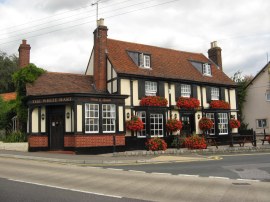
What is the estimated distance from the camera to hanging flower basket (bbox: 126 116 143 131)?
73.4ft

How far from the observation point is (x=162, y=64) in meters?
27.3

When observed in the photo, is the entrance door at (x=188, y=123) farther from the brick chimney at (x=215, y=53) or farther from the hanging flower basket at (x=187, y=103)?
the brick chimney at (x=215, y=53)

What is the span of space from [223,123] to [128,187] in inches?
805

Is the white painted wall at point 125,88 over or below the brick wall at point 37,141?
over

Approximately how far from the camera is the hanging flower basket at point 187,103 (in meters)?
25.8

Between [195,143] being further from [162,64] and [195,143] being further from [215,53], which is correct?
[215,53]

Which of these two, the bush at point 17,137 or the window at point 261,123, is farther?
the window at point 261,123

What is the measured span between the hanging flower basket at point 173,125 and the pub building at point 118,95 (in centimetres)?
51

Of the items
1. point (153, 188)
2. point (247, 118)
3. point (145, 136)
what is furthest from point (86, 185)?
point (247, 118)

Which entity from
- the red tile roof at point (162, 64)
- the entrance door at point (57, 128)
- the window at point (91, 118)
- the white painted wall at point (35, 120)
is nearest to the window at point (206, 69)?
the red tile roof at point (162, 64)

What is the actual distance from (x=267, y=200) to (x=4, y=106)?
1144 inches

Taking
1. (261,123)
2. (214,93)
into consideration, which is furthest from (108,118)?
(261,123)

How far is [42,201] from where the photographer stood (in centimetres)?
753

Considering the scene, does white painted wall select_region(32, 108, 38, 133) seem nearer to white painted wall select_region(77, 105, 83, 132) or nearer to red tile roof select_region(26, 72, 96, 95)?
red tile roof select_region(26, 72, 96, 95)
